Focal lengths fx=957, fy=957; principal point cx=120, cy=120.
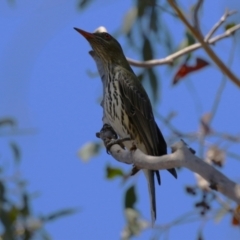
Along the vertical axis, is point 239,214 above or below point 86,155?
below

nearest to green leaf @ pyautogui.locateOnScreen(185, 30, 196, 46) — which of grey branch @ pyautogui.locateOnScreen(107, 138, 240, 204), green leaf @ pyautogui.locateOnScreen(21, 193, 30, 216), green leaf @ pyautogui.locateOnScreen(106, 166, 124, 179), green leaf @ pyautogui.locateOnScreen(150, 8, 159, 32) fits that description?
green leaf @ pyautogui.locateOnScreen(150, 8, 159, 32)

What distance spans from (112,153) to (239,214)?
2.55ft

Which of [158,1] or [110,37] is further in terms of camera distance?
[158,1]

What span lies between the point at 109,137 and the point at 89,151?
1482mm

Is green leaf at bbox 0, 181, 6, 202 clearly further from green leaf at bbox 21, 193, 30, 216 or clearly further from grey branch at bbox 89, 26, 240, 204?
grey branch at bbox 89, 26, 240, 204

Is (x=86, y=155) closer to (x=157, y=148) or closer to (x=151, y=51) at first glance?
(x=151, y=51)

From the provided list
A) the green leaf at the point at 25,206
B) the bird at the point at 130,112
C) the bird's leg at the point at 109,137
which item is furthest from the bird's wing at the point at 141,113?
the green leaf at the point at 25,206

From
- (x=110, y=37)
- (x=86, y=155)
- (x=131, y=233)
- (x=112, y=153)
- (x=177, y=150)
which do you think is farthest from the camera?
(x=86, y=155)

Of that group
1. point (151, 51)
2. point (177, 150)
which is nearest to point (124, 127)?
point (151, 51)

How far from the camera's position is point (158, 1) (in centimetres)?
520

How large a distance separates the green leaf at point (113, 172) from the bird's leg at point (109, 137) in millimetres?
524

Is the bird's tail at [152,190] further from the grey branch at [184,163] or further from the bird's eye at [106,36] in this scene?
the bird's eye at [106,36]

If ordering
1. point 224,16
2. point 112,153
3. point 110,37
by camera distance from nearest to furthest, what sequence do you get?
point 112,153
point 224,16
point 110,37

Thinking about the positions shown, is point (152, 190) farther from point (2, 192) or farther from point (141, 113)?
point (2, 192)
